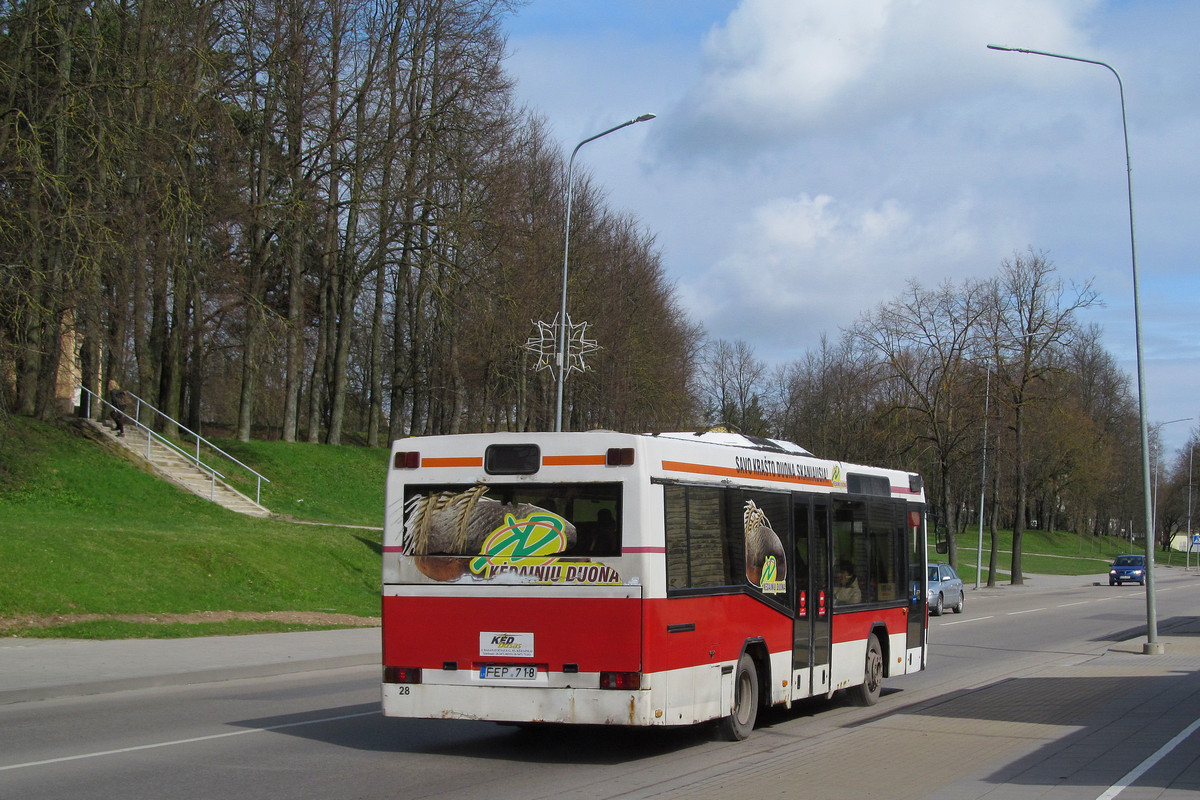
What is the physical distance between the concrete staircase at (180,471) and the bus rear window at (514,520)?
21.6m

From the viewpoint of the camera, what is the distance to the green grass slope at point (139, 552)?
1923 centimetres

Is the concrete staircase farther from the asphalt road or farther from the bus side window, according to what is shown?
the bus side window

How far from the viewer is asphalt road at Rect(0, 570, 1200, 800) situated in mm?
8375

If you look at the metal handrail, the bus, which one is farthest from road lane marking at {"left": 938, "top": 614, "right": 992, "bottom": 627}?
the bus

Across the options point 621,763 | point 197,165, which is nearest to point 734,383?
point 197,165

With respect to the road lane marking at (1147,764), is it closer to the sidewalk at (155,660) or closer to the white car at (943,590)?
the sidewalk at (155,660)

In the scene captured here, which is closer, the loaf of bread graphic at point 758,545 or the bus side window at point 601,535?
the bus side window at point 601,535

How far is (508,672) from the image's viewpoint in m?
9.48

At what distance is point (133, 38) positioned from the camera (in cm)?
2947

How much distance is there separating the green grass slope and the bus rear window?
1034 cm

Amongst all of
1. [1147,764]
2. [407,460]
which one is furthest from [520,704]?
[1147,764]

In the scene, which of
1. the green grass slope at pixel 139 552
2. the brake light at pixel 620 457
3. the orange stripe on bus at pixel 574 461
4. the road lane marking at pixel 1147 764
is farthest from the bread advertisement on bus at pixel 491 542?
the green grass slope at pixel 139 552

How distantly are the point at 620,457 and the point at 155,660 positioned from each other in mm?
9239

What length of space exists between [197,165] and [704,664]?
25.2 m
